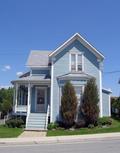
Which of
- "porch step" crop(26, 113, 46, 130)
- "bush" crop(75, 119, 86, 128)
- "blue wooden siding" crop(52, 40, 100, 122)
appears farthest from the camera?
"blue wooden siding" crop(52, 40, 100, 122)

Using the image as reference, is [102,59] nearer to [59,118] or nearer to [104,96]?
[104,96]

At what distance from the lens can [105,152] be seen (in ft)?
42.5

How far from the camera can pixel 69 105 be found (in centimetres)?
2720

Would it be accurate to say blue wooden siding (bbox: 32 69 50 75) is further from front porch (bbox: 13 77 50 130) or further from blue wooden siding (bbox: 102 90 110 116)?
blue wooden siding (bbox: 102 90 110 116)

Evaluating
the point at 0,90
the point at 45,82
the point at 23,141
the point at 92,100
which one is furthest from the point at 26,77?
the point at 0,90

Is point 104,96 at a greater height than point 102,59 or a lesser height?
lesser

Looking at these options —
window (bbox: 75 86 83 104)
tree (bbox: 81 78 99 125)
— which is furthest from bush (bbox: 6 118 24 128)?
tree (bbox: 81 78 99 125)

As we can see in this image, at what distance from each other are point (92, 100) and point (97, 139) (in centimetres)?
810

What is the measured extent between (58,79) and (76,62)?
243 centimetres

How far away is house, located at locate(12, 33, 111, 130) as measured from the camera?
1126 inches

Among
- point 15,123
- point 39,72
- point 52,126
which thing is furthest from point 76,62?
point 15,123

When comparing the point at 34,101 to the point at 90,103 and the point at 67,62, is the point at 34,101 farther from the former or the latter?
the point at 90,103

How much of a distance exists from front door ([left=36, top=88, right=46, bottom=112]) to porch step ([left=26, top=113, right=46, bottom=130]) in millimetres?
1650

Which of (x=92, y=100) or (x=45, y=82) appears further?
(x=45, y=82)
